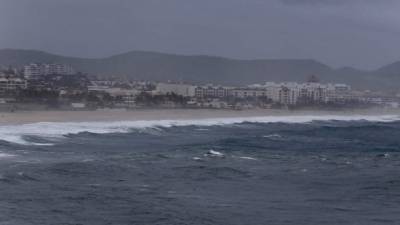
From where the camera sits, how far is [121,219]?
51.7 ft

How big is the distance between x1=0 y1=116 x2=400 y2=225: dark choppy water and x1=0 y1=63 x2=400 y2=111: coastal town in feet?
137

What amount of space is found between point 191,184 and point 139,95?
77714mm

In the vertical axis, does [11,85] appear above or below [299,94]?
above

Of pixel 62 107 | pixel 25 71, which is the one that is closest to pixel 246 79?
pixel 25 71

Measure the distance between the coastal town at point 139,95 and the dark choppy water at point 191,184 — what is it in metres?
41.7

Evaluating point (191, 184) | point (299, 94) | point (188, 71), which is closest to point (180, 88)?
point (299, 94)

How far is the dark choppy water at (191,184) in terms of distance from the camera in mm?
16453

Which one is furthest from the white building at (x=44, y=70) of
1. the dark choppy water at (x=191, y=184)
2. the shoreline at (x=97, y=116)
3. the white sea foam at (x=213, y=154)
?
the dark choppy water at (x=191, y=184)

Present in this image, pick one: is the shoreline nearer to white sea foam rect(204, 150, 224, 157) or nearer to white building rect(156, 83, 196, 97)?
white sea foam rect(204, 150, 224, 157)

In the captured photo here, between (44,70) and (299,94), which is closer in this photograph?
(299,94)

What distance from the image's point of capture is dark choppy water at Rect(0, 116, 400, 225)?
1645 centimetres

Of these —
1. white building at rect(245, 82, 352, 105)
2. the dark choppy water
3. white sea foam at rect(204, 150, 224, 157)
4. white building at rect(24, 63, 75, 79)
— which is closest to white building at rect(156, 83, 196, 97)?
white building at rect(245, 82, 352, 105)

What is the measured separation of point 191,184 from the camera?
68.8ft

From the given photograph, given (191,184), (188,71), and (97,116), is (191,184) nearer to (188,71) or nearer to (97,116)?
(97,116)
